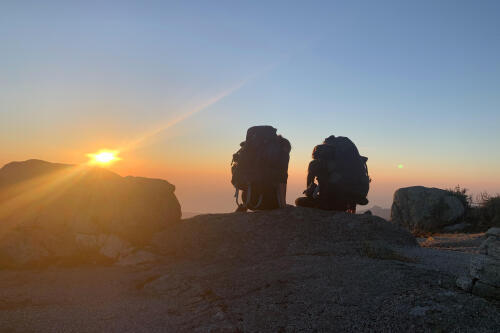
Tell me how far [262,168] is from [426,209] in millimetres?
8825

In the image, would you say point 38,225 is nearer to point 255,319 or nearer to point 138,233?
point 138,233

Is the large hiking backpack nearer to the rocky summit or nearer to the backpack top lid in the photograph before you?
the rocky summit

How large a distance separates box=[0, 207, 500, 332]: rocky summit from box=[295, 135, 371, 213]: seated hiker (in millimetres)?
947

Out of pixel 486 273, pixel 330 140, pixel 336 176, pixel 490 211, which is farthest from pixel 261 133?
pixel 490 211

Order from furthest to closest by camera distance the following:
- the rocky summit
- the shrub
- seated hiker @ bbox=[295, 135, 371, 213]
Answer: the shrub, seated hiker @ bbox=[295, 135, 371, 213], the rocky summit

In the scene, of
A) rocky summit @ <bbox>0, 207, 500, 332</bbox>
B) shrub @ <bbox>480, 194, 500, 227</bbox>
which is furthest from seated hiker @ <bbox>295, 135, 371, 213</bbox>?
shrub @ <bbox>480, 194, 500, 227</bbox>

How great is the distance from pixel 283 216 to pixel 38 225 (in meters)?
4.92

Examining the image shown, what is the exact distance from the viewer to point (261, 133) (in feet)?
29.0

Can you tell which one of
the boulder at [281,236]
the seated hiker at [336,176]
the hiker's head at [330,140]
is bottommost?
the boulder at [281,236]

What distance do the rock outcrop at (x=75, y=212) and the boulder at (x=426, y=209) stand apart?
9.90 metres

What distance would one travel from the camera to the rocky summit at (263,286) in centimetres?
373

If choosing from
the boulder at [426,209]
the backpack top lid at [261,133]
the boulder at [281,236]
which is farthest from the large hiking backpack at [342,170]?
the boulder at [426,209]

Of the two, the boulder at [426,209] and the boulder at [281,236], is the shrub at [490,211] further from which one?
the boulder at [281,236]

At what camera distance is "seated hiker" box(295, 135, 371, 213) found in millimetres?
8734
